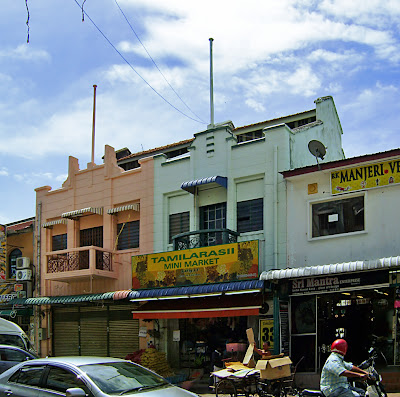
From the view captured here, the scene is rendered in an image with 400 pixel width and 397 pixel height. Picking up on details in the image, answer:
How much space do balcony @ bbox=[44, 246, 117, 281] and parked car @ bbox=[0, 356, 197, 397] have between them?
10.9 m

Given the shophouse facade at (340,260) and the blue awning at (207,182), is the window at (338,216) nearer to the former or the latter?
the shophouse facade at (340,260)

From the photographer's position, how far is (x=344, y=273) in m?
14.8

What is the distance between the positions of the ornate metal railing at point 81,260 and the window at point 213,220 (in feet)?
13.3

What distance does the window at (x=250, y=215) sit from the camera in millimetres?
17672

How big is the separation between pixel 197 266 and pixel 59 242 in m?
8.39

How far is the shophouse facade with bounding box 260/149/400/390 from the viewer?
1488cm

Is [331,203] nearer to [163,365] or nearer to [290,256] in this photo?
[290,256]

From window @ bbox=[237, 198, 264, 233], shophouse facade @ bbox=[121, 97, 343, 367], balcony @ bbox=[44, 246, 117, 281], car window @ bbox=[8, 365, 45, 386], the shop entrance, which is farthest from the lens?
balcony @ bbox=[44, 246, 117, 281]

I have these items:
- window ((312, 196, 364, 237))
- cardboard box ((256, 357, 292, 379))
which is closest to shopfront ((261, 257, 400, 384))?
window ((312, 196, 364, 237))

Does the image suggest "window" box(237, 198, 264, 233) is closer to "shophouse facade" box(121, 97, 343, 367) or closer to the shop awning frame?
"shophouse facade" box(121, 97, 343, 367)

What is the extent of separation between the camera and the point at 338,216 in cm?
1598

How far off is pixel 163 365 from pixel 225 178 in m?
6.25

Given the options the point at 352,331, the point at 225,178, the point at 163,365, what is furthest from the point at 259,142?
the point at 163,365

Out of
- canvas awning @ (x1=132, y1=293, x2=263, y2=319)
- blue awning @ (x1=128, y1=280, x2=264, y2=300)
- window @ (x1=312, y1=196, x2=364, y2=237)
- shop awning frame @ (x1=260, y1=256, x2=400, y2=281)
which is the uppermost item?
window @ (x1=312, y1=196, x2=364, y2=237)
